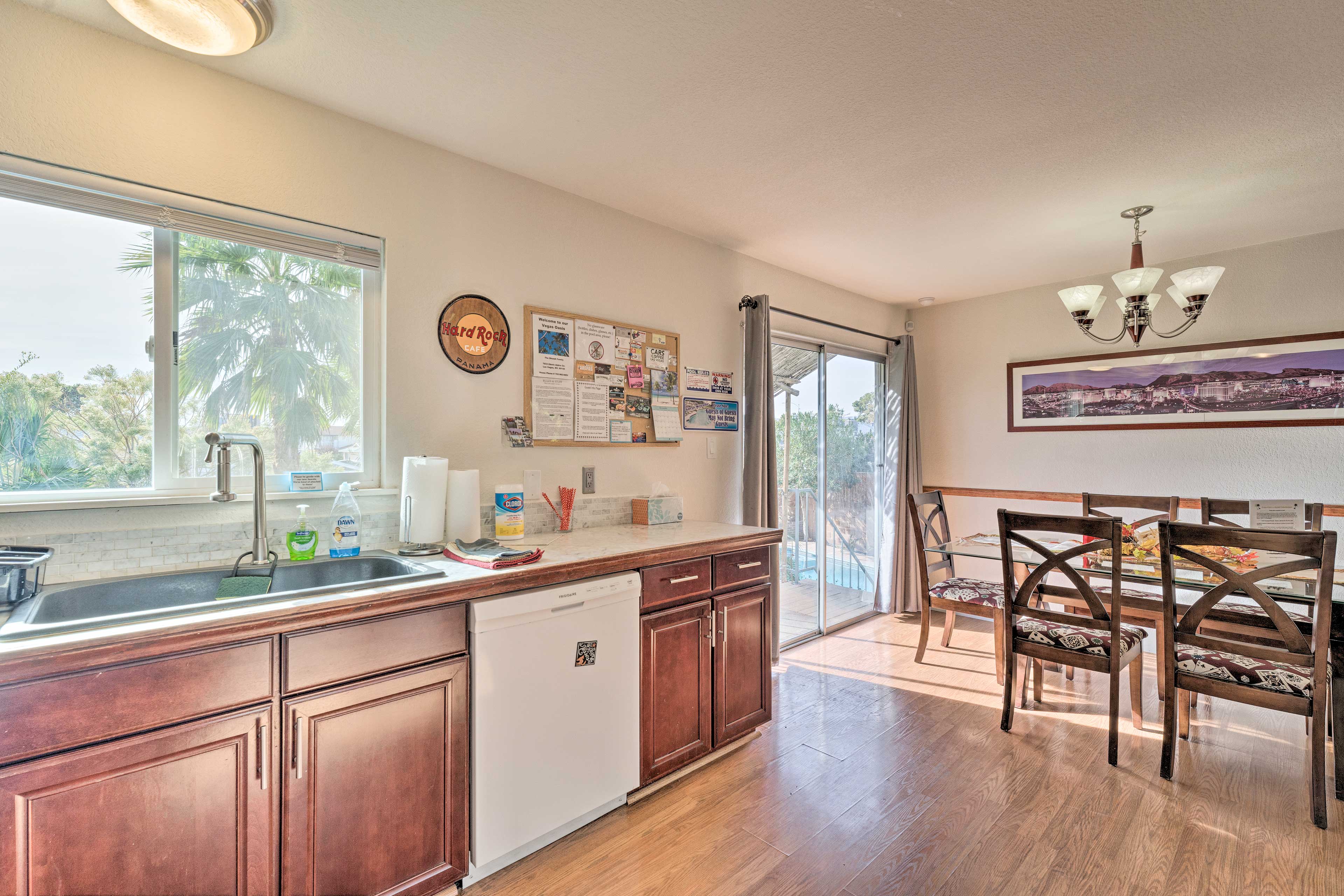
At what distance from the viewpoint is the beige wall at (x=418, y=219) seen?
1.66m

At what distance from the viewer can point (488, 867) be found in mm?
1796

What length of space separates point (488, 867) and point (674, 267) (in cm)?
273

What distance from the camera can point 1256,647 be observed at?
7.10 ft

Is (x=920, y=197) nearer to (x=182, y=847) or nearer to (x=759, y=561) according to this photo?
(x=759, y=561)

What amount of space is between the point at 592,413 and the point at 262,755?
5.81 feet

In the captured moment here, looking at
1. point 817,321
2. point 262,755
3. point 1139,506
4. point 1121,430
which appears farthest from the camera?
point 817,321

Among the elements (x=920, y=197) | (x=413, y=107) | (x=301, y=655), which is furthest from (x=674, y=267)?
(x=301, y=655)

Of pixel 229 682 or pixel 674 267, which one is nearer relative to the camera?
pixel 229 682

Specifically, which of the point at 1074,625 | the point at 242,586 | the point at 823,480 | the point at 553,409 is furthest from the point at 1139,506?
the point at 242,586

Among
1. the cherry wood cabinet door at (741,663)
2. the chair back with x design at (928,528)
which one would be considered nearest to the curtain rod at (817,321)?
the chair back with x design at (928,528)

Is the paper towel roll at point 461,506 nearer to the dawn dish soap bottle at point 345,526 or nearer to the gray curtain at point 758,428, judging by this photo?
the dawn dish soap bottle at point 345,526

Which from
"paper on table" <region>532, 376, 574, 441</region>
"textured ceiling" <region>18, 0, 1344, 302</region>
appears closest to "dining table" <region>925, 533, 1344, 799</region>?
"textured ceiling" <region>18, 0, 1344, 302</region>

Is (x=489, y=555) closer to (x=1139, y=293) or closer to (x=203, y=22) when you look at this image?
(x=203, y=22)

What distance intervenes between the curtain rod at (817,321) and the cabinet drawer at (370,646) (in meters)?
2.48
